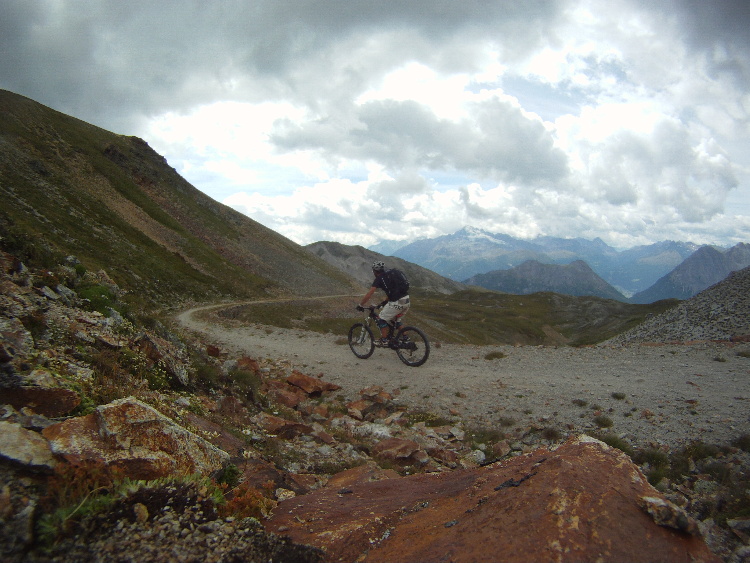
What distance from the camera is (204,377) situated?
9.07 m

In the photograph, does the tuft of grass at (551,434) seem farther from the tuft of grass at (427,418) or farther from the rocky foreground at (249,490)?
the tuft of grass at (427,418)

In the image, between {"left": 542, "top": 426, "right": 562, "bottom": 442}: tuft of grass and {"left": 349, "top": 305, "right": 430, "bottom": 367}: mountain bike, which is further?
{"left": 349, "top": 305, "right": 430, "bottom": 367}: mountain bike

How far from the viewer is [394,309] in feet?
47.8

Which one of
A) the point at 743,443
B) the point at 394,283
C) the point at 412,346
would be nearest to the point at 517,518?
the point at 743,443

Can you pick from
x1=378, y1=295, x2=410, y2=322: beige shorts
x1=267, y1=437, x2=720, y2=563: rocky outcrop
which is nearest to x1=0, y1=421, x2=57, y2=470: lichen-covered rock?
x1=267, y1=437, x2=720, y2=563: rocky outcrop

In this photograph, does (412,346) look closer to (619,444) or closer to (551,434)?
(551,434)

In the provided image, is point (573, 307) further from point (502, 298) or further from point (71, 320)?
point (71, 320)

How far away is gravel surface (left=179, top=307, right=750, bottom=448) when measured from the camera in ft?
26.6

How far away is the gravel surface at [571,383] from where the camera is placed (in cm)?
811

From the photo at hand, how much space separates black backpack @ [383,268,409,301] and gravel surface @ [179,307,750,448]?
111 inches

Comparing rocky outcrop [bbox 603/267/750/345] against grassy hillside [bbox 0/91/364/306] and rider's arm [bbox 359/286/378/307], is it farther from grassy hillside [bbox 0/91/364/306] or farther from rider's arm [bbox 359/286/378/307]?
grassy hillside [bbox 0/91/364/306]

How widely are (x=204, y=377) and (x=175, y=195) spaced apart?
91.4 m

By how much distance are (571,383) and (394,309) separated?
20.6ft

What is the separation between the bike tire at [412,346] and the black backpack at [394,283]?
4.97 ft
